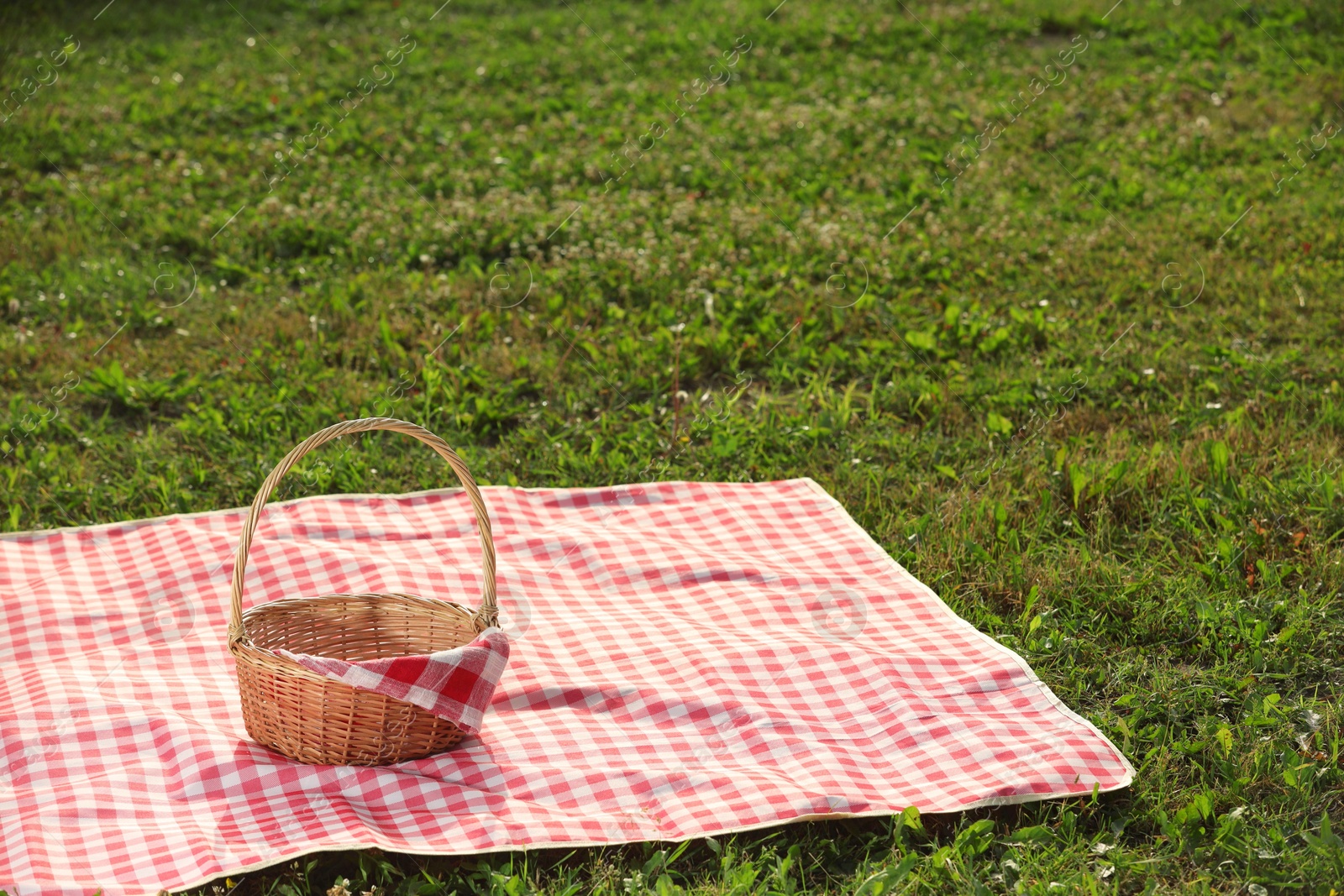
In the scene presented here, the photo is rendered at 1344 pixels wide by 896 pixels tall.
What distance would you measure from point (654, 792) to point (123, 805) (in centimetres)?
114

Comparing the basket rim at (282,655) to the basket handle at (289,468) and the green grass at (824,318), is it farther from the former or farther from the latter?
the green grass at (824,318)

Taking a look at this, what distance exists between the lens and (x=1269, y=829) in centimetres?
Result: 274

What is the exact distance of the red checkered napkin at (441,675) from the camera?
2738mm

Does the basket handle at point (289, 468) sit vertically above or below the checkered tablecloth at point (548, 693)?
above

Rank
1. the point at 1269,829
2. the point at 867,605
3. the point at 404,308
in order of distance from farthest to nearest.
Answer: the point at 404,308 → the point at 867,605 → the point at 1269,829

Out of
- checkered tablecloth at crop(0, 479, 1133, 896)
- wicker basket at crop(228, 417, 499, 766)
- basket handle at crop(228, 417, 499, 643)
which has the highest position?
basket handle at crop(228, 417, 499, 643)

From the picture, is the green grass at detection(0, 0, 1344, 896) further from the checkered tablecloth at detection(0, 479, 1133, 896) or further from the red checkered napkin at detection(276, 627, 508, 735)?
the red checkered napkin at detection(276, 627, 508, 735)

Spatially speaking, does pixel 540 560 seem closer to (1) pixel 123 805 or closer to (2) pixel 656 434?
(2) pixel 656 434

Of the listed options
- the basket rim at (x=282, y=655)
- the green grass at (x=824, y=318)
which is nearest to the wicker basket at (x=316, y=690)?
the basket rim at (x=282, y=655)

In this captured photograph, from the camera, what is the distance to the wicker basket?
9.14 feet

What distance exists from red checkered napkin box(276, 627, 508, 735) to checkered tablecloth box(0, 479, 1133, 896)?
15cm

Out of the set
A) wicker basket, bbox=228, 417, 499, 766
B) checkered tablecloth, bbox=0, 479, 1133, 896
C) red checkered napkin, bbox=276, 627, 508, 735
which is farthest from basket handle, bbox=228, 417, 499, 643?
checkered tablecloth, bbox=0, 479, 1133, 896

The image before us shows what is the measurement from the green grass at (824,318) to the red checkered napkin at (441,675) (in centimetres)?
35

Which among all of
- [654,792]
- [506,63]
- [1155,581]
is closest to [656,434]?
[1155,581]
